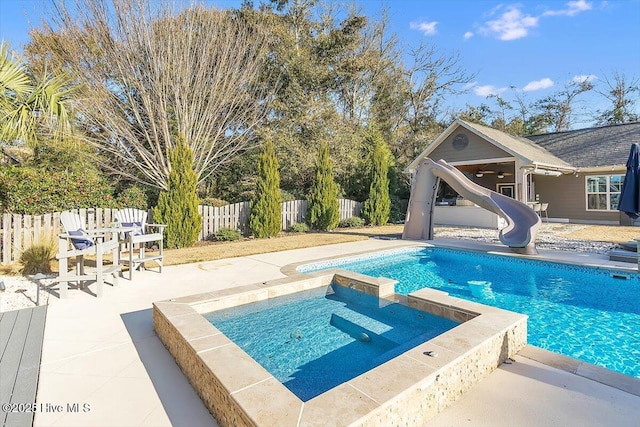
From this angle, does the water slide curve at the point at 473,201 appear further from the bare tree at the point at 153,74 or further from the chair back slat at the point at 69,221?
the chair back slat at the point at 69,221

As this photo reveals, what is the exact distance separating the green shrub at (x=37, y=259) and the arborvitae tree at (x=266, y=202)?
20.3 ft

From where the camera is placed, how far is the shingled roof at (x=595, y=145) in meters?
14.9

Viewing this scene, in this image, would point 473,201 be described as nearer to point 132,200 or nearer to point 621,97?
point 132,200

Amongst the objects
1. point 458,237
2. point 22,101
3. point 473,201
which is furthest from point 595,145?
A: point 22,101

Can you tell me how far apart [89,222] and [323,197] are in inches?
339

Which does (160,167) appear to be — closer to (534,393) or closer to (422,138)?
(534,393)

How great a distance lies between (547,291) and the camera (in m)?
6.00

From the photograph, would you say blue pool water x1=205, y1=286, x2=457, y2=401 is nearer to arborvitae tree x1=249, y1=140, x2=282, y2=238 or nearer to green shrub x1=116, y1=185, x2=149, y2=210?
arborvitae tree x1=249, y1=140, x2=282, y2=238

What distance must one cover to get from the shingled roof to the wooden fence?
535 inches

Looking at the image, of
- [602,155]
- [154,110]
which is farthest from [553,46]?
[154,110]

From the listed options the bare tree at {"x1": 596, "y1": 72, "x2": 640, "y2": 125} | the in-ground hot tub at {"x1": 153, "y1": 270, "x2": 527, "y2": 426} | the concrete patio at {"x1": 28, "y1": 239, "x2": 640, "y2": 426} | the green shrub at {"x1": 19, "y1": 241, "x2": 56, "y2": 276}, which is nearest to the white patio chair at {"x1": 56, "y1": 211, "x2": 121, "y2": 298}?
the concrete patio at {"x1": 28, "y1": 239, "x2": 640, "y2": 426}

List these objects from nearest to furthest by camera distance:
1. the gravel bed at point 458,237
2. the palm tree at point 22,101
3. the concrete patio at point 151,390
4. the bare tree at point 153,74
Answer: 1. the concrete patio at point 151,390
2. the gravel bed at point 458,237
3. the palm tree at point 22,101
4. the bare tree at point 153,74

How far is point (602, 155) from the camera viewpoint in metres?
15.3

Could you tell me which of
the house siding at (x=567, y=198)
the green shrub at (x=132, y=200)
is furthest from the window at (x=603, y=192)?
the green shrub at (x=132, y=200)
